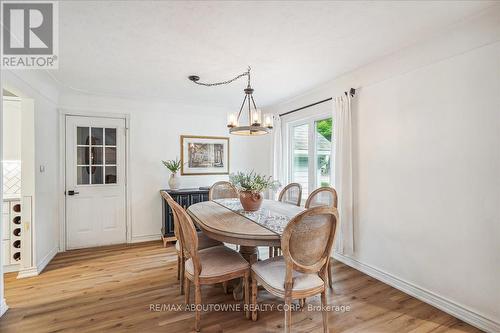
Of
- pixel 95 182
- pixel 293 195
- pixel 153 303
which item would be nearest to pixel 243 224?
pixel 153 303

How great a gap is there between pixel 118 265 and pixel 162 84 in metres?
2.53

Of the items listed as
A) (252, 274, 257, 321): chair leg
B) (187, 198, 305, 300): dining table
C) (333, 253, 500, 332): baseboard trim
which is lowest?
(333, 253, 500, 332): baseboard trim

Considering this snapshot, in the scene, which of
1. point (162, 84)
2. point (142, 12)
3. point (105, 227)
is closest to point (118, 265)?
point (105, 227)

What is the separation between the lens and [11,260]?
315 centimetres

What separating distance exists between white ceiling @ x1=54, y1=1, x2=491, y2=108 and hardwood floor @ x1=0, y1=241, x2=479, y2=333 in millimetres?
2457

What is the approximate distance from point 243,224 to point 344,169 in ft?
5.45

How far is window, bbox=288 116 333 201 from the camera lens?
12.9 ft

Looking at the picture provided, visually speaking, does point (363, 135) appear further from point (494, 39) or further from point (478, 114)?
point (494, 39)

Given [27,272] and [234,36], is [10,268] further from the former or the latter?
[234,36]

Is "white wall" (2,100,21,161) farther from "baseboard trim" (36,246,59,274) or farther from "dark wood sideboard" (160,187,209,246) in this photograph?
"dark wood sideboard" (160,187,209,246)

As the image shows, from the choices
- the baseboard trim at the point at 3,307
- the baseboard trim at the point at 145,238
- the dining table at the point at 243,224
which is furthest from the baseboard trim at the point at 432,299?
the baseboard trim at the point at 3,307

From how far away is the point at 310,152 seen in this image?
4203mm

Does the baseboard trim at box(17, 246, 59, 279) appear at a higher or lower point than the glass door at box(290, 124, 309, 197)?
lower

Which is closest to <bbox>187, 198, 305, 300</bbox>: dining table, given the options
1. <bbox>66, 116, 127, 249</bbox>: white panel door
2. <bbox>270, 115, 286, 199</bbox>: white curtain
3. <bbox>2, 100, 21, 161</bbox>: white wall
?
<bbox>270, 115, 286, 199</bbox>: white curtain
